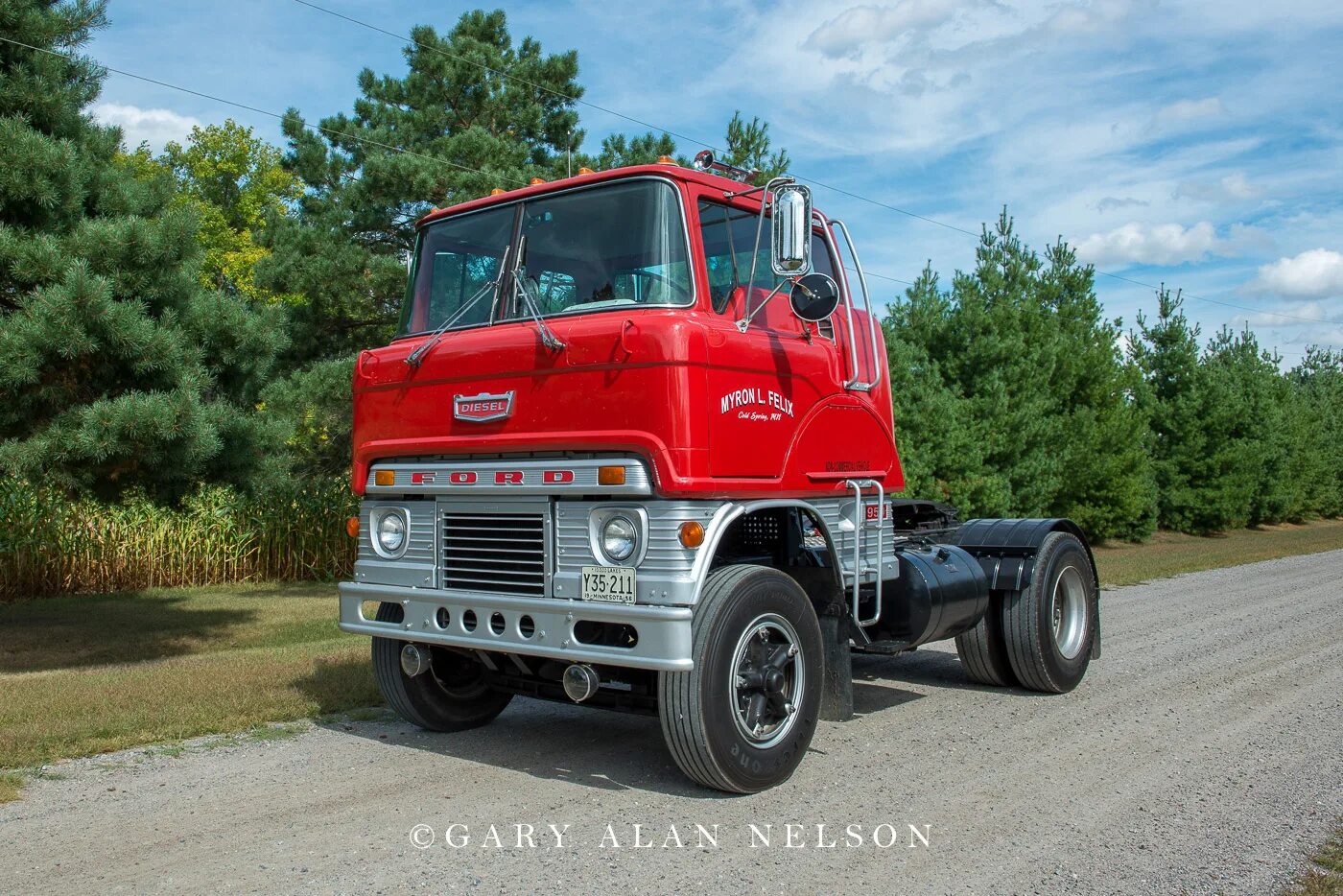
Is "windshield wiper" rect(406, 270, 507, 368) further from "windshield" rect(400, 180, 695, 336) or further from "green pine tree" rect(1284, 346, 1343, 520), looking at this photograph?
"green pine tree" rect(1284, 346, 1343, 520)

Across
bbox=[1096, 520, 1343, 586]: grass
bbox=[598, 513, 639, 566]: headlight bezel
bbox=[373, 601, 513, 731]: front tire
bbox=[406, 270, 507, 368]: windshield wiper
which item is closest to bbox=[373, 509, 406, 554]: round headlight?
bbox=[373, 601, 513, 731]: front tire

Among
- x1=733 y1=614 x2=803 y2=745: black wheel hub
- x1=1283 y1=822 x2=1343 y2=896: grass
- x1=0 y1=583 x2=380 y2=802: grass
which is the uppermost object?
x1=733 y1=614 x2=803 y2=745: black wheel hub

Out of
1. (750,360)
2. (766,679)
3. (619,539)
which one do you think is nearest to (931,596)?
(766,679)

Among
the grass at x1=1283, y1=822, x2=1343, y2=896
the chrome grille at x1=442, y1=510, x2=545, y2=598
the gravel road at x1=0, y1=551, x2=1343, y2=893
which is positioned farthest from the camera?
the chrome grille at x1=442, y1=510, x2=545, y2=598

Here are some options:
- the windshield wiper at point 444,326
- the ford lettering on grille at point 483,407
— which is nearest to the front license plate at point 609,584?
the ford lettering on grille at point 483,407

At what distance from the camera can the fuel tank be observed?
23.4 ft

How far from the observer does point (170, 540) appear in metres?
16.2

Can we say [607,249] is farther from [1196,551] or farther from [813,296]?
[1196,551]

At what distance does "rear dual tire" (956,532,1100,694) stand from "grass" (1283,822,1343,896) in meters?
3.23

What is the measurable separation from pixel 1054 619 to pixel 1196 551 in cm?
1841

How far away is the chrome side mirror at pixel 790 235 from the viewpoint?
18.3 ft

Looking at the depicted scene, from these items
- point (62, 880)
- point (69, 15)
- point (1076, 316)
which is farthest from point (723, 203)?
point (1076, 316)

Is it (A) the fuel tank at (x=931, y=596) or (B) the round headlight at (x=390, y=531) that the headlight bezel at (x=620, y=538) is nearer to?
(B) the round headlight at (x=390, y=531)

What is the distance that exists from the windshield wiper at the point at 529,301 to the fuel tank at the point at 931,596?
2847 mm
